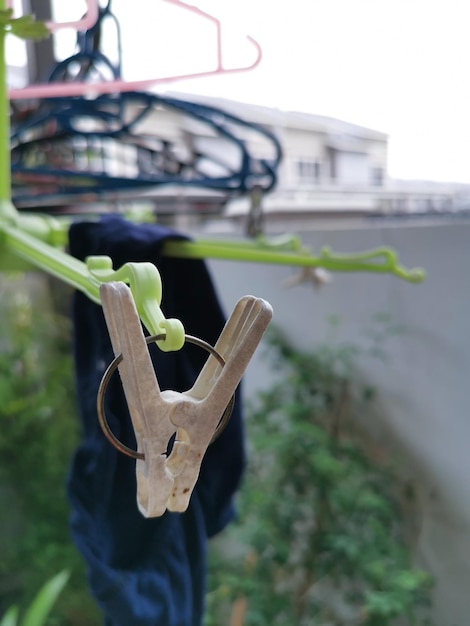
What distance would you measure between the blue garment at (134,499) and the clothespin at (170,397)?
0.18 metres

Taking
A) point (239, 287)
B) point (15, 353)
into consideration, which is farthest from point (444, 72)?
point (15, 353)

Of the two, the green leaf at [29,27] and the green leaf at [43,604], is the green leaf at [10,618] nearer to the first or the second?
the green leaf at [43,604]

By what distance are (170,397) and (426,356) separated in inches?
26.8

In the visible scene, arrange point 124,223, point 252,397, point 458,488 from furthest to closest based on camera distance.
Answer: point 252,397
point 458,488
point 124,223

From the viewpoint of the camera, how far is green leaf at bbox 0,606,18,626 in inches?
Answer: 32.9

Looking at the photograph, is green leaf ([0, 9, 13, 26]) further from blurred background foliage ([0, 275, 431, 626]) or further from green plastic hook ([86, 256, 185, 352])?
blurred background foliage ([0, 275, 431, 626])

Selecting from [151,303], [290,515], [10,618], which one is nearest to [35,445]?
[10,618]

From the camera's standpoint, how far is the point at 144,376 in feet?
Result: 0.63

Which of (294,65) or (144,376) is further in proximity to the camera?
(294,65)

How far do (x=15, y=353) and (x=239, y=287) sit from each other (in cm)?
52

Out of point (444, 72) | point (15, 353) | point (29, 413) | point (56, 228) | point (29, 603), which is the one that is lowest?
point (29, 603)

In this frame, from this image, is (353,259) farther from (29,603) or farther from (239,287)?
(29,603)

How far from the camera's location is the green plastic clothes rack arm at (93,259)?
229 mm

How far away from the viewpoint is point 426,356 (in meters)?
0.81
